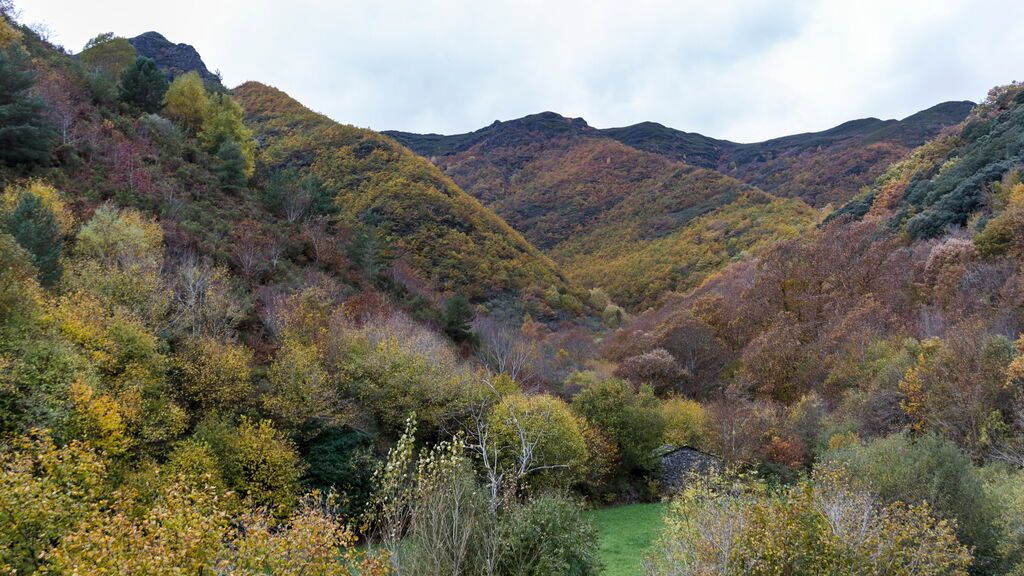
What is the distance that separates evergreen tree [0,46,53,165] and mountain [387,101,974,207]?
108 meters

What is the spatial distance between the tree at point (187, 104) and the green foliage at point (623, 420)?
150ft

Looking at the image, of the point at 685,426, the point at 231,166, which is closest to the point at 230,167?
the point at 231,166

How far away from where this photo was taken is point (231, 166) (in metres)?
44.0

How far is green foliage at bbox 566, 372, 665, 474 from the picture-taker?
1141 inches

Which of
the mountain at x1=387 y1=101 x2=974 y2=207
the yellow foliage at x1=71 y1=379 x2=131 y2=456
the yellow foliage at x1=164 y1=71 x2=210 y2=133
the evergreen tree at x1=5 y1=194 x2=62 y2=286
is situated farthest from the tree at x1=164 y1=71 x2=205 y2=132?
the mountain at x1=387 y1=101 x2=974 y2=207

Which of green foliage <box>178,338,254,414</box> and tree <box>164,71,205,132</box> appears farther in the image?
tree <box>164,71,205,132</box>

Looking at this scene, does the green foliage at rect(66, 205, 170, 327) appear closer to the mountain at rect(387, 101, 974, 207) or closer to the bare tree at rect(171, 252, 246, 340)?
the bare tree at rect(171, 252, 246, 340)

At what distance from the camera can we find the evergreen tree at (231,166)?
143 ft

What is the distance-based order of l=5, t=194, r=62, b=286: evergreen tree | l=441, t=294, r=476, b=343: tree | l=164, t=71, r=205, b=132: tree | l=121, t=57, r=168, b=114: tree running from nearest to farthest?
l=5, t=194, r=62, b=286: evergreen tree → l=441, t=294, r=476, b=343: tree → l=121, t=57, r=168, b=114: tree → l=164, t=71, r=205, b=132: tree

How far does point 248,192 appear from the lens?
46.2 m

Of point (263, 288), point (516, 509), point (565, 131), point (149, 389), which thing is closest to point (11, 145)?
point (263, 288)

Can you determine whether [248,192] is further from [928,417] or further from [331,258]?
[928,417]

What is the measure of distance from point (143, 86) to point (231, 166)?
1353cm

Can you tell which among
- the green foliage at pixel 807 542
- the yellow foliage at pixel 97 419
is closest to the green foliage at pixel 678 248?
the green foliage at pixel 807 542
